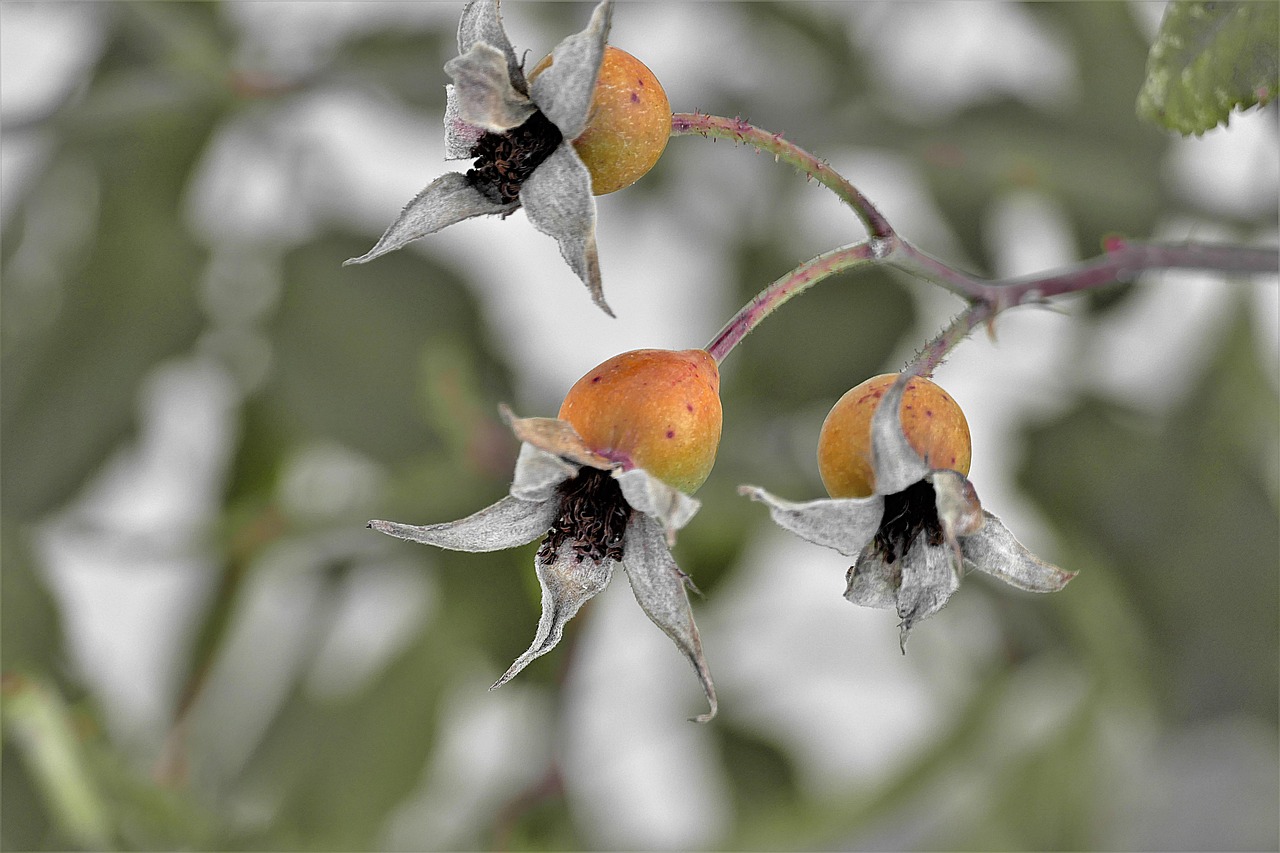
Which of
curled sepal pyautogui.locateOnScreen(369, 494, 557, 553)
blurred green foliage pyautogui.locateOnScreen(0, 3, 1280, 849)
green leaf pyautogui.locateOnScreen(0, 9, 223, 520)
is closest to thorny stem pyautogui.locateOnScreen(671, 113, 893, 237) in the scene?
curled sepal pyautogui.locateOnScreen(369, 494, 557, 553)

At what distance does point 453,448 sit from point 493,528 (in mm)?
452

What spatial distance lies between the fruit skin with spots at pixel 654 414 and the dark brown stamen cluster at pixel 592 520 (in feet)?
0.05

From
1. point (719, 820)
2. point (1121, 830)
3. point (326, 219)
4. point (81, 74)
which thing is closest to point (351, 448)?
point (326, 219)

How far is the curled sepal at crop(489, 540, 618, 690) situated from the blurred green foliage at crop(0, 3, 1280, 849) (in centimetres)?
43

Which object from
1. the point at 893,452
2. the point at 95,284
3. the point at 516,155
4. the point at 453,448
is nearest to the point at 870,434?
the point at 893,452

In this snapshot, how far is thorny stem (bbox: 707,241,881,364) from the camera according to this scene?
313mm

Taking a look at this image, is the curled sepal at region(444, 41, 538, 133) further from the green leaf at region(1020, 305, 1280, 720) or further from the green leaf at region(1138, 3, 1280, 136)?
the green leaf at region(1020, 305, 1280, 720)

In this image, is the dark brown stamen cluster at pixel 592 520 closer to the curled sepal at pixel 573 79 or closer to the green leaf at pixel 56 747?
the curled sepal at pixel 573 79

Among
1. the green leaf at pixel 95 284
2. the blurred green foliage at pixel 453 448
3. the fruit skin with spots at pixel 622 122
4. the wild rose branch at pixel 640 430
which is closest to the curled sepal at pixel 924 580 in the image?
the wild rose branch at pixel 640 430

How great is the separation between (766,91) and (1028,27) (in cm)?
23

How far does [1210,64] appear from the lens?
1.04 ft

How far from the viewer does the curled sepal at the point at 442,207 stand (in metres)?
0.32

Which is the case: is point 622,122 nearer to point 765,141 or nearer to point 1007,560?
point 765,141

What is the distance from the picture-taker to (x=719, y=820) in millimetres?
1065
